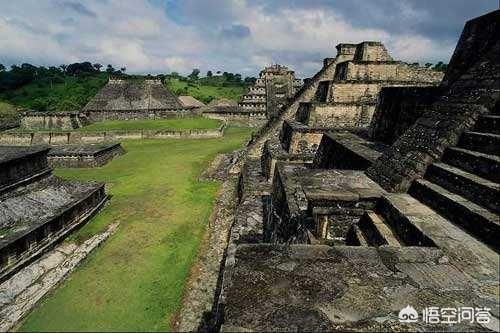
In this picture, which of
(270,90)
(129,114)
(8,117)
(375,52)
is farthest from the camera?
(270,90)

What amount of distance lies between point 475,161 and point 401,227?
1437 millimetres

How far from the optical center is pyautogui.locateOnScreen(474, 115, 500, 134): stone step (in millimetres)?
4648

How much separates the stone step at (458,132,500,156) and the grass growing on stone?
5498mm

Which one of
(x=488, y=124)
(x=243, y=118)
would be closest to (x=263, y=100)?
(x=243, y=118)

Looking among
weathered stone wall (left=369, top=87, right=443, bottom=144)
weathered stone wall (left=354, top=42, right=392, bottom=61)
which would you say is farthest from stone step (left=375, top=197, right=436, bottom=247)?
weathered stone wall (left=354, top=42, right=392, bottom=61)

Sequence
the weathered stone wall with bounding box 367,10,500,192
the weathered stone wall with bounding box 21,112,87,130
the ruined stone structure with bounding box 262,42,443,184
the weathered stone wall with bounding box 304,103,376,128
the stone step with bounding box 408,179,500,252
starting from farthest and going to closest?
the weathered stone wall with bounding box 21,112,87,130 < the weathered stone wall with bounding box 304,103,376,128 < the ruined stone structure with bounding box 262,42,443,184 < the weathered stone wall with bounding box 367,10,500,192 < the stone step with bounding box 408,179,500,252

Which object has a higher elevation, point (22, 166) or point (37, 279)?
point (22, 166)

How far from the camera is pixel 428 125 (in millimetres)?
5707

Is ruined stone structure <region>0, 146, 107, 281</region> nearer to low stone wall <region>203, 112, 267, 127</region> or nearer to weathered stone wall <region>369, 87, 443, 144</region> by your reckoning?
weathered stone wall <region>369, 87, 443, 144</region>

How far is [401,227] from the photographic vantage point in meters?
4.16

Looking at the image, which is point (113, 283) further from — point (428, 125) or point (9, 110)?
point (9, 110)

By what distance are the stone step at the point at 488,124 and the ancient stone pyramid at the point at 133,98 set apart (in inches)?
1381

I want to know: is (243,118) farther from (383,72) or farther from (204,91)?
(204,91)

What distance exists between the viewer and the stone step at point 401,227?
3745mm
